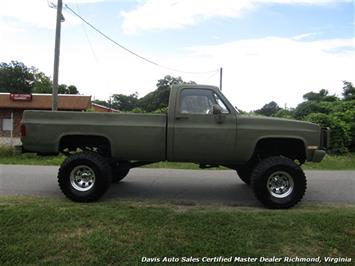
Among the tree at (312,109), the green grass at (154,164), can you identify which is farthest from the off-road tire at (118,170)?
the tree at (312,109)

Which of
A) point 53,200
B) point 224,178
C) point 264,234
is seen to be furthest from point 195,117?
point 224,178

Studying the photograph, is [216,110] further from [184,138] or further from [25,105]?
[25,105]

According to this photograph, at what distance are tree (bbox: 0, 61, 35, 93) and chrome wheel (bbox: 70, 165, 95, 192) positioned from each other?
6800 cm

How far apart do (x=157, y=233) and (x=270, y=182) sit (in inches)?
92.9

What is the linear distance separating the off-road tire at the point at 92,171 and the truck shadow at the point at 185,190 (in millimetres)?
570

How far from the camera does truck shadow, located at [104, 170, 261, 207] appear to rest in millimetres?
6912

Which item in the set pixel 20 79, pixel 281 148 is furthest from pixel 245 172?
pixel 20 79

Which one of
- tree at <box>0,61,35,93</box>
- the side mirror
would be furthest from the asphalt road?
tree at <box>0,61,35,93</box>

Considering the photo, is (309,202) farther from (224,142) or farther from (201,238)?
(201,238)

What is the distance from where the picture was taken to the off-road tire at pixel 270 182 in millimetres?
6227

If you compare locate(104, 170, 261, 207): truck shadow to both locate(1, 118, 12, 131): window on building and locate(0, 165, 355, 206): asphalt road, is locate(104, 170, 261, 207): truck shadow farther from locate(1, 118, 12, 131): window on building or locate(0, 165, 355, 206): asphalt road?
locate(1, 118, 12, 131): window on building

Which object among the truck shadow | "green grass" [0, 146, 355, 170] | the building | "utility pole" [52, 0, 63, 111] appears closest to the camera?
the truck shadow

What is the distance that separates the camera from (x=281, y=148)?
6910 millimetres

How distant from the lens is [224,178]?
948cm
